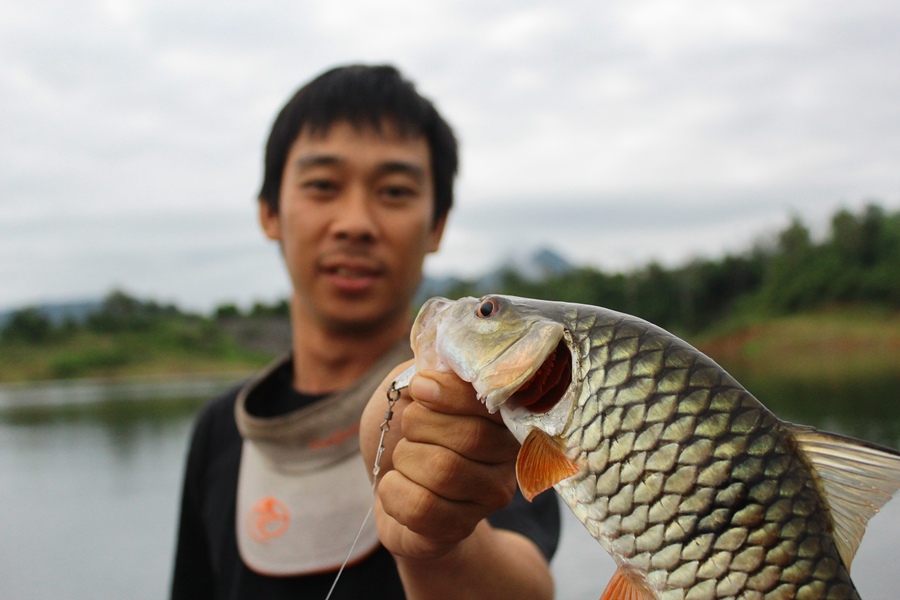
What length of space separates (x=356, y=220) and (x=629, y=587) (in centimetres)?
149

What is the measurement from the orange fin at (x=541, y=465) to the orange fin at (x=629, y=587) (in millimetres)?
181

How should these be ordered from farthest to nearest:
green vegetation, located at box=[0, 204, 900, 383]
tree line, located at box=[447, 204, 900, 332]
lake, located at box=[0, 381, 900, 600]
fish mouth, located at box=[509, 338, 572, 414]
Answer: tree line, located at box=[447, 204, 900, 332] → green vegetation, located at box=[0, 204, 900, 383] → lake, located at box=[0, 381, 900, 600] → fish mouth, located at box=[509, 338, 572, 414]

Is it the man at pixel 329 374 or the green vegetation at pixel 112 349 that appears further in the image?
the green vegetation at pixel 112 349

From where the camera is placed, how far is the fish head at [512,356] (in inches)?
46.2

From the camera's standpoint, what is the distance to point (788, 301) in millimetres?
31609

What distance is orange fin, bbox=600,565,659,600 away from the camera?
1.09 metres

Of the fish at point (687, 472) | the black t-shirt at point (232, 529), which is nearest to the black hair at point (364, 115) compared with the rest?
the black t-shirt at point (232, 529)

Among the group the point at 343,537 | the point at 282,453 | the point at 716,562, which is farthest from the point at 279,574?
the point at 716,562

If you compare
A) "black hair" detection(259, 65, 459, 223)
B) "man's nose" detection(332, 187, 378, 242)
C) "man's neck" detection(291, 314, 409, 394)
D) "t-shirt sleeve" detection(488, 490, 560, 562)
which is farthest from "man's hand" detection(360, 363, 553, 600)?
"black hair" detection(259, 65, 459, 223)

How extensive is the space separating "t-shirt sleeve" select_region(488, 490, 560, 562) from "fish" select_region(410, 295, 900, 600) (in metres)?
0.78

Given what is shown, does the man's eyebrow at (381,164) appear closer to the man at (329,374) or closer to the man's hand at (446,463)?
the man at (329,374)

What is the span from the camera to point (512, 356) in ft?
3.92

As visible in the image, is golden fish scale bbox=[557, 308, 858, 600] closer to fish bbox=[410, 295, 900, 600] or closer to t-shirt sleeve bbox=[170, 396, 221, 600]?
fish bbox=[410, 295, 900, 600]

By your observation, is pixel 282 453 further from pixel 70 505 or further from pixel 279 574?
pixel 70 505
